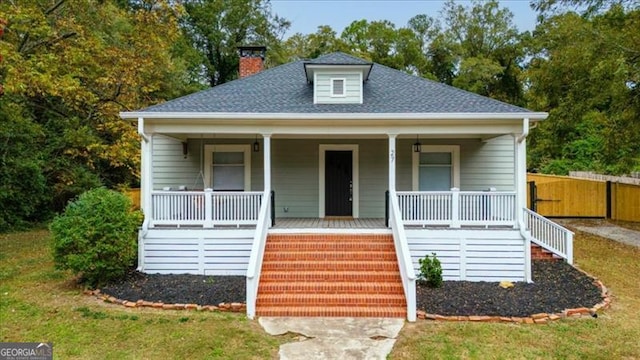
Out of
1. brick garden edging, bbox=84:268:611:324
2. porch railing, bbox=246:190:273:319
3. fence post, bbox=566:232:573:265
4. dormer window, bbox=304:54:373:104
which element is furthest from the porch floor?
fence post, bbox=566:232:573:265

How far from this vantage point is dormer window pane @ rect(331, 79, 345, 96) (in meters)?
10.0

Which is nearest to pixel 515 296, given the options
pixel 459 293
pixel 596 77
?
pixel 459 293

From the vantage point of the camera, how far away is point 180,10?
46.6 ft

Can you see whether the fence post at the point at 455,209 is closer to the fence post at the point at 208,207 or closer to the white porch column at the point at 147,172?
the fence post at the point at 208,207

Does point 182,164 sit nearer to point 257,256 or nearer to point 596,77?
point 257,256

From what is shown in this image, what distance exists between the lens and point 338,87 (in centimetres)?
1007

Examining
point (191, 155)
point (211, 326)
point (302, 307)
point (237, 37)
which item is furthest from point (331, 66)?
point (237, 37)

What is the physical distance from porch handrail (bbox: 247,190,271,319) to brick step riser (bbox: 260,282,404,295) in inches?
12.7

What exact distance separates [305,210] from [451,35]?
90.3ft

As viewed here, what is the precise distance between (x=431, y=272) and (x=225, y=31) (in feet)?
97.9

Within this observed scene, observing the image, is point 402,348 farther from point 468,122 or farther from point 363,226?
point 468,122

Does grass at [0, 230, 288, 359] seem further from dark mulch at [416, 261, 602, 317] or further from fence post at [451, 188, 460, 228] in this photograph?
fence post at [451, 188, 460, 228]

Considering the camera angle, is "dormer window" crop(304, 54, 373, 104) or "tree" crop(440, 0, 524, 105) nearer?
"dormer window" crop(304, 54, 373, 104)

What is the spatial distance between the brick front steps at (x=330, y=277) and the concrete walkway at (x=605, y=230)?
30.7 feet
